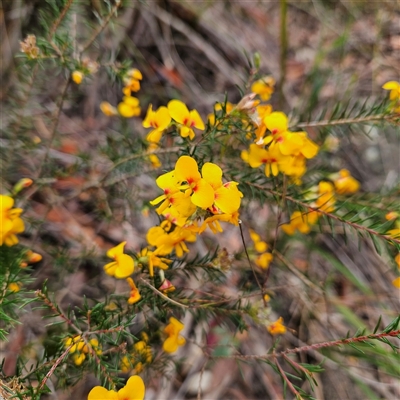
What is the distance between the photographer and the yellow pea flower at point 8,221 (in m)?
1.35

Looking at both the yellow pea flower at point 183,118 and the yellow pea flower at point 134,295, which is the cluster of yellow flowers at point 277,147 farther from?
the yellow pea flower at point 134,295

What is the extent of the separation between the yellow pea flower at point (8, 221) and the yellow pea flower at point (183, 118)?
62cm

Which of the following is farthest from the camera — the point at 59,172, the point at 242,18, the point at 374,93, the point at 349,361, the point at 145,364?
the point at 242,18

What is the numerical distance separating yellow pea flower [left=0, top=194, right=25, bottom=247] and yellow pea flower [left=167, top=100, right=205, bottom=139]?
62 centimetres

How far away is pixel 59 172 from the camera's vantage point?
1.98m

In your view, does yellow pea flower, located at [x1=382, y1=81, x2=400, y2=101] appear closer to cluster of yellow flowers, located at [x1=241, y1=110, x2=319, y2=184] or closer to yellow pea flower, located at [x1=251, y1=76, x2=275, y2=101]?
cluster of yellow flowers, located at [x1=241, y1=110, x2=319, y2=184]

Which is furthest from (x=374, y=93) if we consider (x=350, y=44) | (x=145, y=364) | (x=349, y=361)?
(x=145, y=364)

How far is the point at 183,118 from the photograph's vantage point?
4.27ft

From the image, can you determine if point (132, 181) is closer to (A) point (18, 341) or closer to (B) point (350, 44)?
(A) point (18, 341)

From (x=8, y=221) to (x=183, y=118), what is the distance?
26.7 inches

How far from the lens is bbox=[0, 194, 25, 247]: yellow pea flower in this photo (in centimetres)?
135

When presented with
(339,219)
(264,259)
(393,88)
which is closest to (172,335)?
(264,259)

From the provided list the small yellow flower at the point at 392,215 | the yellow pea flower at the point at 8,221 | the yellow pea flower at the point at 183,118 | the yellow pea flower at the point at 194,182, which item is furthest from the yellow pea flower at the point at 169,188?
the small yellow flower at the point at 392,215

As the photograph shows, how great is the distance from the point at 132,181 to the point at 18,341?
41.4 inches
